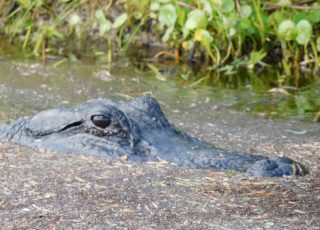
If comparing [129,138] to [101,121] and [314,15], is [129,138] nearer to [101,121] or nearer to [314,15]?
[101,121]

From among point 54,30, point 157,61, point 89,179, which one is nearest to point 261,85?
point 157,61

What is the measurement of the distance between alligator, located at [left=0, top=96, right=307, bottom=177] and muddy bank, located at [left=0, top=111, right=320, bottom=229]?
0.10m

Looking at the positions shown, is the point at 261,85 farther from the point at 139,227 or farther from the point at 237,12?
the point at 139,227

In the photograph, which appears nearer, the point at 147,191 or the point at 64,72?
the point at 147,191

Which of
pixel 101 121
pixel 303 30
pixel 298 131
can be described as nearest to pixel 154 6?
pixel 303 30

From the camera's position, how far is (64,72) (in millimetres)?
9078

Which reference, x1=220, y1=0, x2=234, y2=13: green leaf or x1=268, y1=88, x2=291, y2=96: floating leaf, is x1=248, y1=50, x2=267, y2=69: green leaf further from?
x1=220, y1=0, x2=234, y2=13: green leaf

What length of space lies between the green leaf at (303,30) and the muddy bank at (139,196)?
8.30ft

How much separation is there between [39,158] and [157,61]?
4.74m

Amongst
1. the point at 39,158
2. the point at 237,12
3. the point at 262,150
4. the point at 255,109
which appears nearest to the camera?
the point at 39,158

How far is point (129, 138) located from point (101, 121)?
0.67ft

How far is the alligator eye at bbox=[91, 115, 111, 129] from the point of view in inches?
217

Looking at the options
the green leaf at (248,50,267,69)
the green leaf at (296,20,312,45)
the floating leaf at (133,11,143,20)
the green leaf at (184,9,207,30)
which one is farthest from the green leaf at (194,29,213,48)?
the floating leaf at (133,11,143,20)

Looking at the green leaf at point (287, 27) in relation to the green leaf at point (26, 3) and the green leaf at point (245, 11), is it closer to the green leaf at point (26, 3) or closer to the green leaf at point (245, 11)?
the green leaf at point (245, 11)
